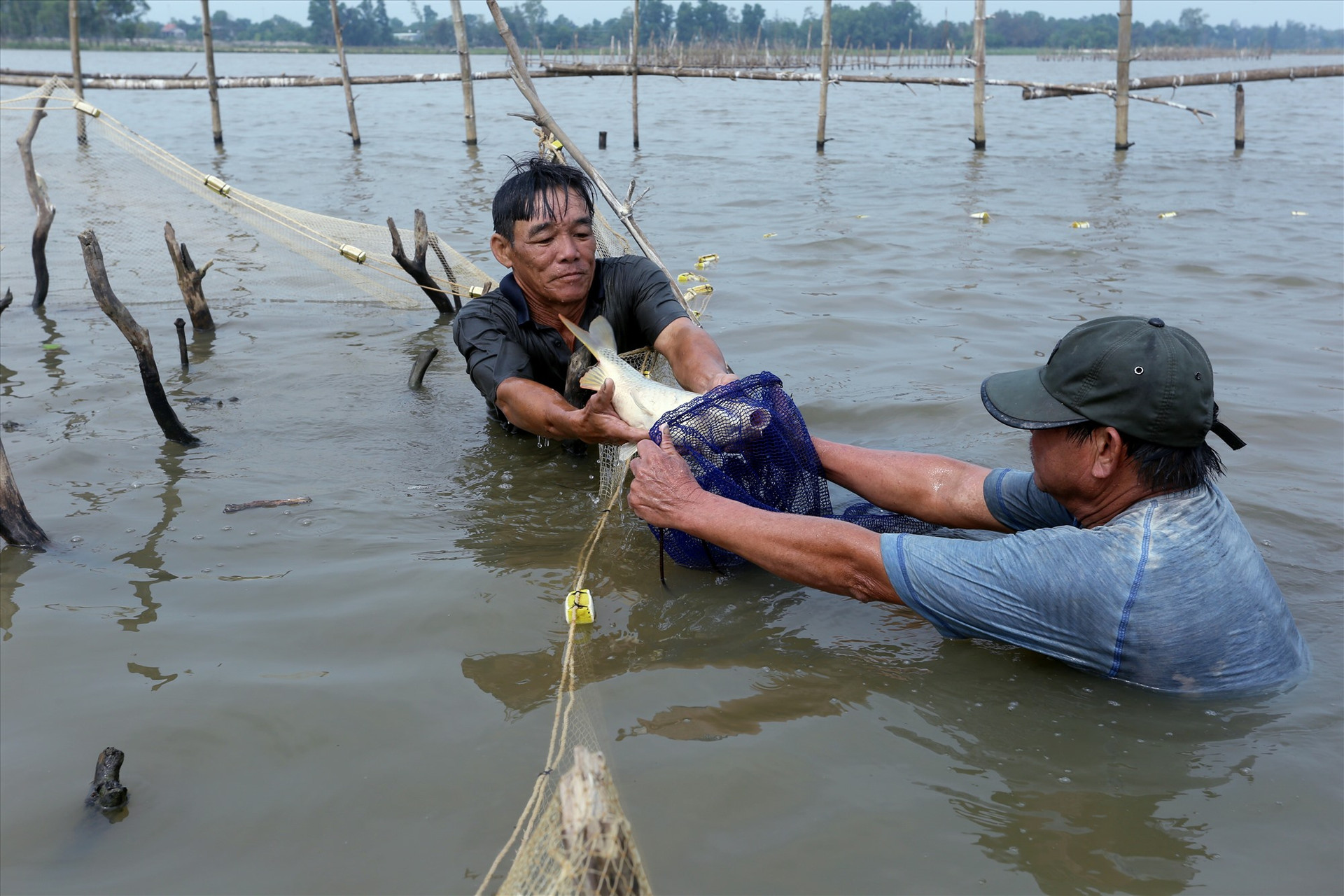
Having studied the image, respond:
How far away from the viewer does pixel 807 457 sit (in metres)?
3.49

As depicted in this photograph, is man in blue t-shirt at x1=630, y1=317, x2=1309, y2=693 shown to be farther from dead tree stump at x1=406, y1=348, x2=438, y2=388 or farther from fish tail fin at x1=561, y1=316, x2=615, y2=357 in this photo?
dead tree stump at x1=406, y1=348, x2=438, y2=388

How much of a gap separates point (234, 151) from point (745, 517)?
56.7 feet

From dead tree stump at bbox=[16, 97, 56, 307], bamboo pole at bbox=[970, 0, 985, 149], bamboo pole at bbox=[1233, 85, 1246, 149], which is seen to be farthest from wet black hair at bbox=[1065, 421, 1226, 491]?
bamboo pole at bbox=[1233, 85, 1246, 149]

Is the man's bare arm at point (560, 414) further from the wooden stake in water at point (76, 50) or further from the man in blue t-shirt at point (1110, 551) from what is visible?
the wooden stake in water at point (76, 50)

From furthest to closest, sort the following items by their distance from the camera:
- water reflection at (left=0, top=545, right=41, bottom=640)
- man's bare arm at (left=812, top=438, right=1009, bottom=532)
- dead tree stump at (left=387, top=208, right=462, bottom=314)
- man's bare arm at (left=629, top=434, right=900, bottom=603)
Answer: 1. dead tree stump at (left=387, top=208, right=462, bottom=314)
2. man's bare arm at (left=812, top=438, right=1009, bottom=532)
3. water reflection at (left=0, top=545, right=41, bottom=640)
4. man's bare arm at (left=629, top=434, right=900, bottom=603)

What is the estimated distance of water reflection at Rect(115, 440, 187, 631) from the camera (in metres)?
3.13

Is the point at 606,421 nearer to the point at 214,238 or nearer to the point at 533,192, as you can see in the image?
the point at 533,192

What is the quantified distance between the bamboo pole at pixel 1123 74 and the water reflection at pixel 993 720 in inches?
563

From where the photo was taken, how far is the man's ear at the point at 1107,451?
240cm

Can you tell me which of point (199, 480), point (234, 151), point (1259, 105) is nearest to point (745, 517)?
point (199, 480)

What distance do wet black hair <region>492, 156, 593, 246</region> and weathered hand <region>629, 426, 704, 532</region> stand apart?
4.75 ft

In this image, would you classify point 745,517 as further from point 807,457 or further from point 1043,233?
point 1043,233

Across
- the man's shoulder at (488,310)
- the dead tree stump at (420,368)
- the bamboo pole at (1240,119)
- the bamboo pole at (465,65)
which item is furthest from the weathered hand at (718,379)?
the bamboo pole at (1240,119)

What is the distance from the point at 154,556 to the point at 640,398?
1793 mm
